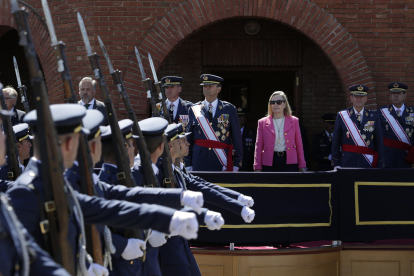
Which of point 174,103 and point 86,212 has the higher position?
point 174,103

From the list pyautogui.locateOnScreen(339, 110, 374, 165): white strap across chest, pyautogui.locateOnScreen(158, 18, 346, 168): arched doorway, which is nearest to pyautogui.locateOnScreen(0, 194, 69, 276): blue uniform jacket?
pyautogui.locateOnScreen(339, 110, 374, 165): white strap across chest

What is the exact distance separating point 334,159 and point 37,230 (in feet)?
16.8

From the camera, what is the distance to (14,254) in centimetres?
A: 172

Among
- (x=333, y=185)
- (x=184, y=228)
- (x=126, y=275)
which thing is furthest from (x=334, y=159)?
(x=184, y=228)

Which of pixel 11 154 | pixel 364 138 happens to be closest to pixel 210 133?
pixel 364 138

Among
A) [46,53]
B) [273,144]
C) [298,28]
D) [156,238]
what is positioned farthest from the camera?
[46,53]

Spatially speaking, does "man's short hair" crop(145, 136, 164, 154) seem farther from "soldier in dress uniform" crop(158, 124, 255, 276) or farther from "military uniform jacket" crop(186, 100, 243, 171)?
→ "military uniform jacket" crop(186, 100, 243, 171)

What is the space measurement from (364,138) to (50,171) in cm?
522

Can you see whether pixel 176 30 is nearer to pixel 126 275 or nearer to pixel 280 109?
pixel 280 109

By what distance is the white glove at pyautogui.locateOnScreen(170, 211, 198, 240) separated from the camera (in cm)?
205

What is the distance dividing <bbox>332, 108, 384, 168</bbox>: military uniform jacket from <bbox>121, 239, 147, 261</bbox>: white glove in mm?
4314

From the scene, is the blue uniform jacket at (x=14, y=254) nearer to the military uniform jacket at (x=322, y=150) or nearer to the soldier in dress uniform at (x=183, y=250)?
the soldier in dress uniform at (x=183, y=250)

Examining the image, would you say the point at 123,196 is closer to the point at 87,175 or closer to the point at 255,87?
the point at 87,175

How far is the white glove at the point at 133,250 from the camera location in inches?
111
